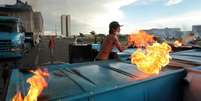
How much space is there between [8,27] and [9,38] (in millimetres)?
972

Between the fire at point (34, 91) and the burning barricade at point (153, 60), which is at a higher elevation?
the burning barricade at point (153, 60)

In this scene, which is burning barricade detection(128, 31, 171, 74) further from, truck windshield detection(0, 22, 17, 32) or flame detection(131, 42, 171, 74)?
truck windshield detection(0, 22, 17, 32)

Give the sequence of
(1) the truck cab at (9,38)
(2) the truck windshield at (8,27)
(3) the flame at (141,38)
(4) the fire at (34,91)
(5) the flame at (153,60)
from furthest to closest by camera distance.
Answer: (2) the truck windshield at (8,27) < (1) the truck cab at (9,38) < (3) the flame at (141,38) < (5) the flame at (153,60) < (4) the fire at (34,91)

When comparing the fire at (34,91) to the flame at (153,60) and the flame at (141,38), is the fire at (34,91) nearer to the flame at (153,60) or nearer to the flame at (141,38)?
the flame at (153,60)

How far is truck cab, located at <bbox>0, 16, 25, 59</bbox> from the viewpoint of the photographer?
12586mm

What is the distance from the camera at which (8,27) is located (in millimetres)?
13297

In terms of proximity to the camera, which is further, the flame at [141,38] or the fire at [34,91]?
the flame at [141,38]

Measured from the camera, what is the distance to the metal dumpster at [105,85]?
249 centimetres

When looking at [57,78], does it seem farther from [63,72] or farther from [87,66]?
[87,66]

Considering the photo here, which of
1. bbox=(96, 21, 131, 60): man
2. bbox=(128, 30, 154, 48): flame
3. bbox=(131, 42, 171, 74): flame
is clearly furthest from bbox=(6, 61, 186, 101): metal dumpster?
bbox=(128, 30, 154, 48): flame

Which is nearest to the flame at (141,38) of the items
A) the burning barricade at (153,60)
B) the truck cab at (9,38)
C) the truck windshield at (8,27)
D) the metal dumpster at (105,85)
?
the burning barricade at (153,60)

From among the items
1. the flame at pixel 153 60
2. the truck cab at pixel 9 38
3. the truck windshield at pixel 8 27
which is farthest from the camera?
the truck windshield at pixel 8 27

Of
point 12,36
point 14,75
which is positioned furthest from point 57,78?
point 12,36

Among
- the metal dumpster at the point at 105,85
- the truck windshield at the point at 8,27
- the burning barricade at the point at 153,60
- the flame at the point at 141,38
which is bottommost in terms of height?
the metal dumpster at the point at 105,85
